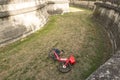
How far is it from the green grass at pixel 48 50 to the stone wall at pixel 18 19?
20.0 inches

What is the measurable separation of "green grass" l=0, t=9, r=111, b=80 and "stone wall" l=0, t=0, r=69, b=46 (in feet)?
1.67

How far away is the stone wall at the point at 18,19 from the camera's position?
10372mm

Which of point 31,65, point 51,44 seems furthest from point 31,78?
point 51,44

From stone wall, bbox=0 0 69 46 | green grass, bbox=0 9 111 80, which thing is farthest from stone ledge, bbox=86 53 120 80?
stone wall, bbox=0 0 69 46

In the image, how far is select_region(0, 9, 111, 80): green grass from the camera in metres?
7.64

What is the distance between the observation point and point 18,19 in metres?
11.5

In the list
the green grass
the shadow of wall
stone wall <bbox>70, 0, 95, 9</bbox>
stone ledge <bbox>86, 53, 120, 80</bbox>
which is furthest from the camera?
stone wall <bbox>70, 0, 95, 9</bbox>

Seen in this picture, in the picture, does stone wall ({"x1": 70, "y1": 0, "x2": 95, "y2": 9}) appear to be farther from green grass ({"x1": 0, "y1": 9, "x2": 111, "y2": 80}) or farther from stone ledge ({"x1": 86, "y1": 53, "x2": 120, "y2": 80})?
stone ledge ({"x1": 86, "y1": 53, "x2": 120, "y2": 80})

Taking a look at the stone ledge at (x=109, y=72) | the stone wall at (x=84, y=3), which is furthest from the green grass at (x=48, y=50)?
the stone wall at (x=84, y=3)

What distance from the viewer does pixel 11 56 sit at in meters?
9.30

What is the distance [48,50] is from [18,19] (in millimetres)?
3482

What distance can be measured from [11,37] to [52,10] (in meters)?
10.2

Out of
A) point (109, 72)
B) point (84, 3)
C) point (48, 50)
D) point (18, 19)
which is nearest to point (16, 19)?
point (18, 19)

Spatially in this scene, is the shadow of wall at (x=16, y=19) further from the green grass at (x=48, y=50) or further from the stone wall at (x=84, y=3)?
the stone wall at (x=84, y=3)
